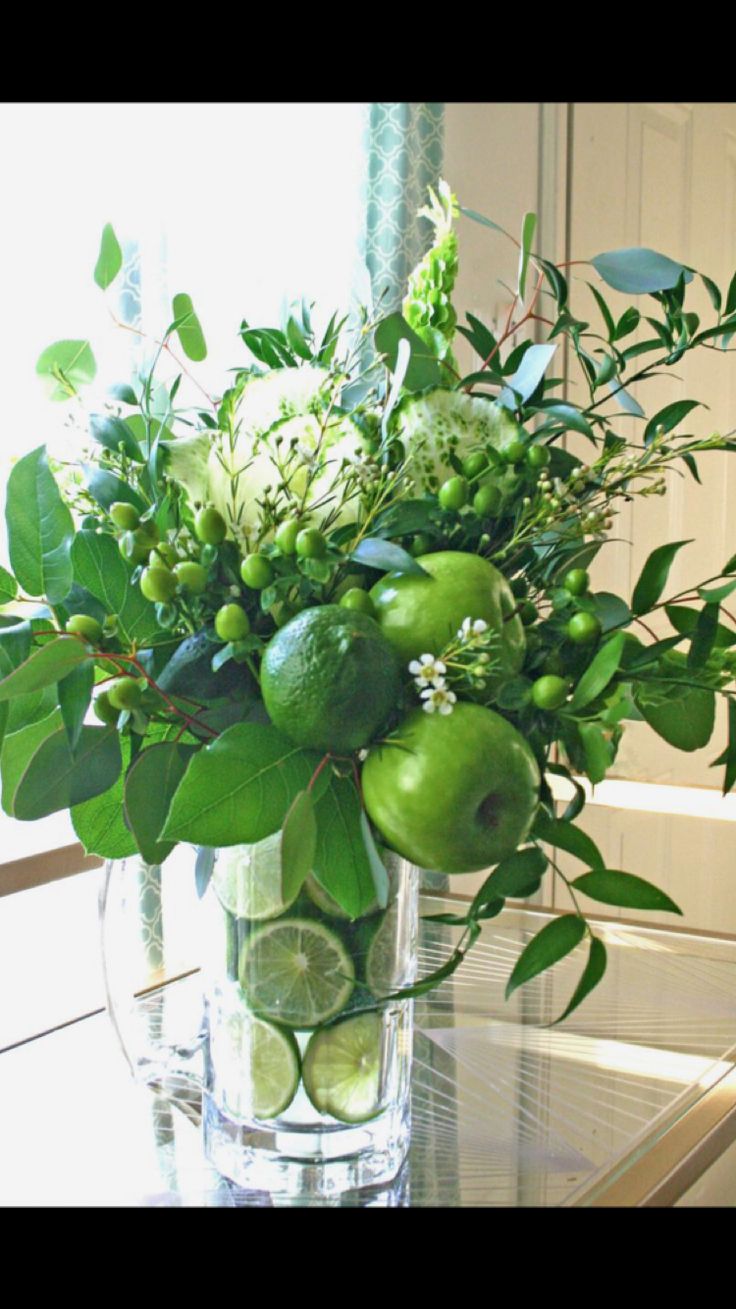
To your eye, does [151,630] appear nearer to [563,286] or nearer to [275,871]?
[275,871]

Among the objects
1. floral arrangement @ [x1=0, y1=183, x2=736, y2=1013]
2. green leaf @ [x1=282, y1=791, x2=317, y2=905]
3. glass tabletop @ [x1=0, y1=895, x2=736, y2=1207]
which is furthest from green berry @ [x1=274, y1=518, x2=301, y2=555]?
glass tabletop @ [x1=0, y1=895, x2=736, y2=1207]

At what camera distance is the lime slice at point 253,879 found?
62 cm

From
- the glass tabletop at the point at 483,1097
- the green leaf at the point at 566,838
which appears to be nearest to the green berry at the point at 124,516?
the green leaf at the point at 566,838

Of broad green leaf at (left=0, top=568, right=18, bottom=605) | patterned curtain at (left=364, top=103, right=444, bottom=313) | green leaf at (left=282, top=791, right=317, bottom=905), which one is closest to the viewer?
green leaf at (left=282, top=791, right=317, bottom=905)

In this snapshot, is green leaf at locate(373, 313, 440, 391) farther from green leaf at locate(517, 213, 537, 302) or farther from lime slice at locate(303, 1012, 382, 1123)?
lime slice at locate(303, 1012, 382, 1123)

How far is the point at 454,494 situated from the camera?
59 cm

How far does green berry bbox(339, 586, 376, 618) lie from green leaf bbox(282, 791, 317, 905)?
0.08 metres

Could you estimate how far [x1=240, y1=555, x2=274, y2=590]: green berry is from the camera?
22.0 inches

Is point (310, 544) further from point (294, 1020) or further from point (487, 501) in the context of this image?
point (294, 1020)

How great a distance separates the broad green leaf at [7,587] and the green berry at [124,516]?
0.25ft

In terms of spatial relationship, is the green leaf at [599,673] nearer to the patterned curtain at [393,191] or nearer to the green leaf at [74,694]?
the green leaf at [74,694]

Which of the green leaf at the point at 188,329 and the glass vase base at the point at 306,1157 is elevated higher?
the green leaf at the point at 188,329

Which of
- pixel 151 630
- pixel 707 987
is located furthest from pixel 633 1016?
pixel 151 630

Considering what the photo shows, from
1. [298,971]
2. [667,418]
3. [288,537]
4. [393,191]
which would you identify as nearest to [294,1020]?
[298,971]
